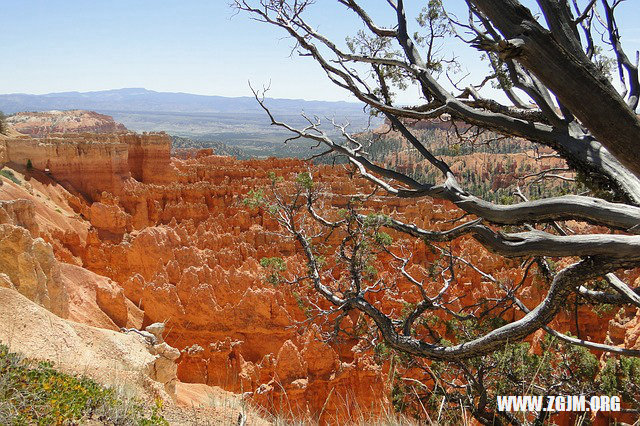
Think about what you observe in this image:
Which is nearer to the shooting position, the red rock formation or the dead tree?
the dead tree

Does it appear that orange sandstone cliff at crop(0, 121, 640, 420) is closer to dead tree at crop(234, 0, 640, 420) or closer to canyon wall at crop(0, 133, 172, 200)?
canyon wall at crop(0, 133, 172, 200)

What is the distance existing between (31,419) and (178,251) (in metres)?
15.8

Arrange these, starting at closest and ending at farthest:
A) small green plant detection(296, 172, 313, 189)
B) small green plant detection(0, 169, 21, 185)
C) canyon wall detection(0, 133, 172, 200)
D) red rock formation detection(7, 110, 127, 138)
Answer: small green plant detection(296, 172, 313, 189) → small green plant detection(0, 169, 21, 185) → canyon wall detection(0, 133, 172, 200) → red rock formation detection(7, 110, 127, 138)

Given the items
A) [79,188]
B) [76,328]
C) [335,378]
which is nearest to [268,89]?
[76,328]

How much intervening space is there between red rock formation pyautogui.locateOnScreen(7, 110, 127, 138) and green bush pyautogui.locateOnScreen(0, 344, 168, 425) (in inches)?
2848

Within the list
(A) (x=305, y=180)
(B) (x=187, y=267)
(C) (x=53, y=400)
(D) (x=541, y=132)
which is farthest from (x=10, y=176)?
(D) (x=541, y=132)

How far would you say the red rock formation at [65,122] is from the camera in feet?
234

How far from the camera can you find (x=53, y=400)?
3.56 meters

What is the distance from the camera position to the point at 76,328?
26.6ft

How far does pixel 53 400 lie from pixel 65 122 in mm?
88188

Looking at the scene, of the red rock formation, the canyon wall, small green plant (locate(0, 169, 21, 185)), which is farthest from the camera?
the red rock formation

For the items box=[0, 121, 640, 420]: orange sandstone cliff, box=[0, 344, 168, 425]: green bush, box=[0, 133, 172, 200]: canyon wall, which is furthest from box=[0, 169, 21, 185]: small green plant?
box=[0, 344, 168, 425]: green bush

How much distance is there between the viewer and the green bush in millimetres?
3389

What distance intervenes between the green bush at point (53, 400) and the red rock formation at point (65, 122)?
2848 inches
